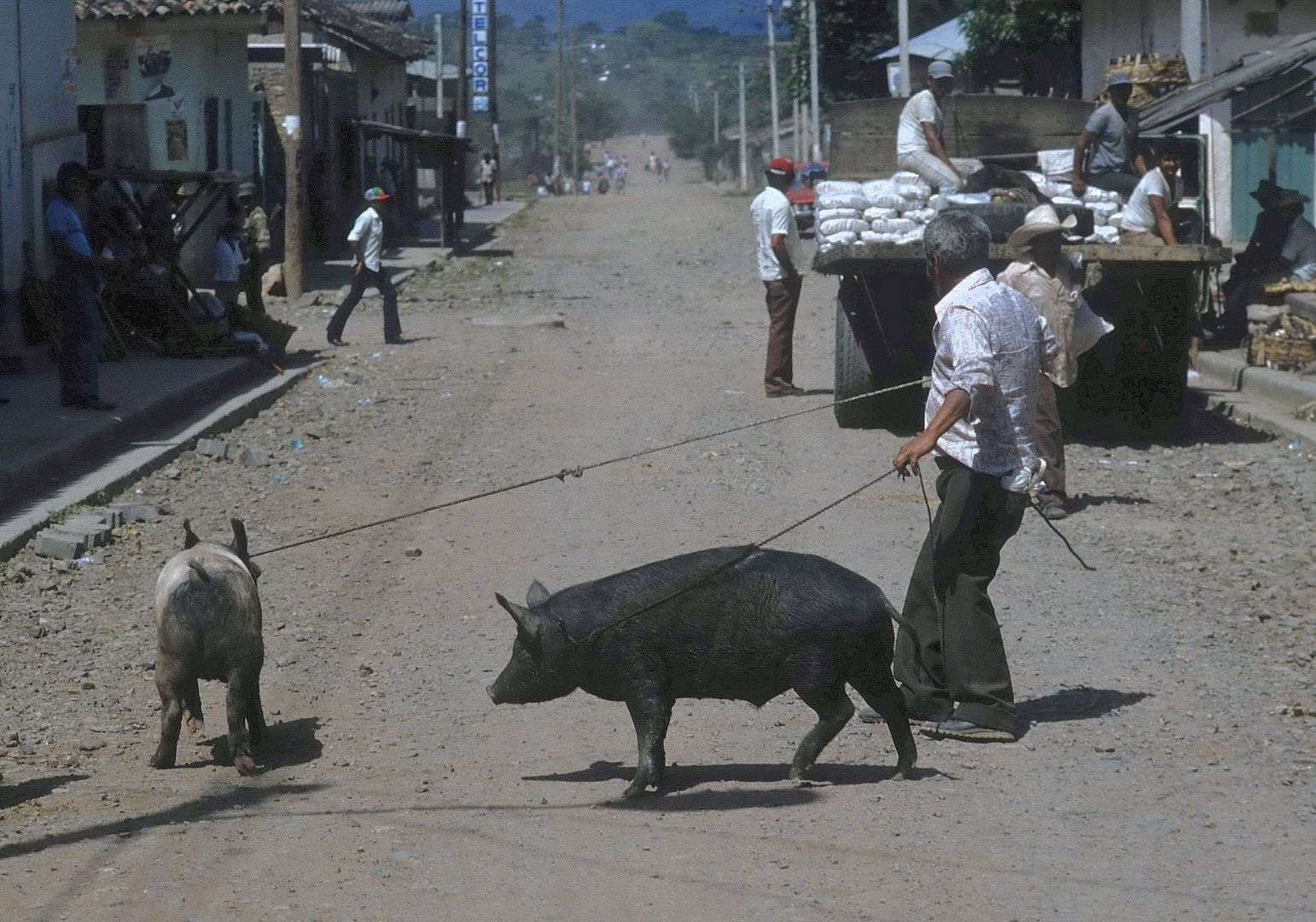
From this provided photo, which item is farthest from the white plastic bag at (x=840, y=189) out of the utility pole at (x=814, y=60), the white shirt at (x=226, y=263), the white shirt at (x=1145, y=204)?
the utility pole at (x=814, y=60)

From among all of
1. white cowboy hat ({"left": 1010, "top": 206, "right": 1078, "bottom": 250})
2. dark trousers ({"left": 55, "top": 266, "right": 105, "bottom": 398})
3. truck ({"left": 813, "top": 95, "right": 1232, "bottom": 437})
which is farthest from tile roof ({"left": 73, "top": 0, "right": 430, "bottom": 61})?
white cowboy hat ({"left": 1010, "top": 206, "right": 1078, "bottom": 250})

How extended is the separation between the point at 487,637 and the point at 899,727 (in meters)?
2.32

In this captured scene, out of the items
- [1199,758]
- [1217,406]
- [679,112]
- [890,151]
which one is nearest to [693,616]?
[1199,758]

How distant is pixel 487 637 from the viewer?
686cm

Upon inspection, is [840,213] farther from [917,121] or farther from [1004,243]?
[1004,243]

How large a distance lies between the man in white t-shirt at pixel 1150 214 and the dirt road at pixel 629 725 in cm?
151

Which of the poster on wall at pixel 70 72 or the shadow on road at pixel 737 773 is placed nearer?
the shadow on road at pixel 737 773

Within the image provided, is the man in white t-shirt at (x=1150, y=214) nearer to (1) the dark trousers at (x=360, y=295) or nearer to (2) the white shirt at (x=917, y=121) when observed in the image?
(2) the white shirt at (x=917, y=121)

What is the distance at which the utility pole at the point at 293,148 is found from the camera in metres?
21.4

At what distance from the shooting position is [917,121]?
11516 mm

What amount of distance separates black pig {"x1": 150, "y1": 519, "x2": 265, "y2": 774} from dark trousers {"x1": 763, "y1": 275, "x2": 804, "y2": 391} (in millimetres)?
8386

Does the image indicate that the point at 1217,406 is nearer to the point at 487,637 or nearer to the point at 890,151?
the point at 890,151

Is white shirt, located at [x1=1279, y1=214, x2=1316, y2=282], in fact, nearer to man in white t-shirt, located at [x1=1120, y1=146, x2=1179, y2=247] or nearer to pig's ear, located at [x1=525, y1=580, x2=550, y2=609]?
man in white t-shirt, located at [x1=1120, y1=146, x2=1179, y2=247]

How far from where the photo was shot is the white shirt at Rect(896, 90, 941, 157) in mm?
11453
